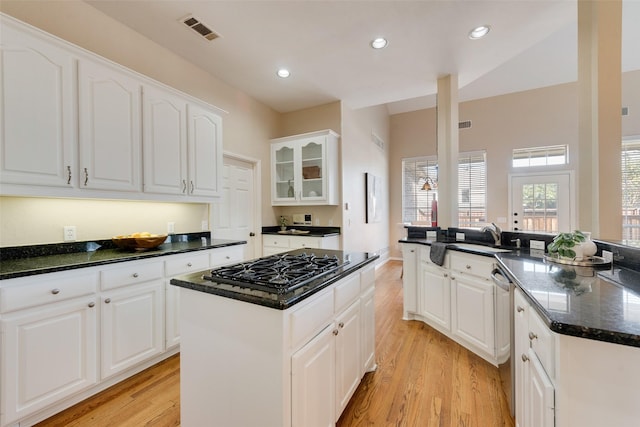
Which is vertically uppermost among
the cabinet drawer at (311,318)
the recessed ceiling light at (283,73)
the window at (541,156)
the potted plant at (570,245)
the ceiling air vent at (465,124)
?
the ceiling air vent at (465,124)

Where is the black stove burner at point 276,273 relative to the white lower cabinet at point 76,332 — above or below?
above

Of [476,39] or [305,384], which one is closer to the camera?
[305,384]

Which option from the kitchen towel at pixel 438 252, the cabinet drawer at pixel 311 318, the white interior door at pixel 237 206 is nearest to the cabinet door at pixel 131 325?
the white interior door at pixel 237 206

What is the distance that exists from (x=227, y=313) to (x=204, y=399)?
0.49 metres

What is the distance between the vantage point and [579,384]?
815 millimetres

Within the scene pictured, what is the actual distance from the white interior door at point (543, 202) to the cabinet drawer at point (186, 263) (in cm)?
576

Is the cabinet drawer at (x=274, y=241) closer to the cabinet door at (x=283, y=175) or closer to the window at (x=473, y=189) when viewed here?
the cabinet door at (x=283, y=175)

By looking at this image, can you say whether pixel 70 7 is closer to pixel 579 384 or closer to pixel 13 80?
pixel 13 80

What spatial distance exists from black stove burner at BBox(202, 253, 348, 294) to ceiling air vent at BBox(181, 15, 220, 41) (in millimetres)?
2271

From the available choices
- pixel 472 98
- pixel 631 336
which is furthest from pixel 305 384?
pixel 472 98

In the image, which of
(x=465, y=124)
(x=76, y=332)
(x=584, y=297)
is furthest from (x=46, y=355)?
(x=465, y=124)

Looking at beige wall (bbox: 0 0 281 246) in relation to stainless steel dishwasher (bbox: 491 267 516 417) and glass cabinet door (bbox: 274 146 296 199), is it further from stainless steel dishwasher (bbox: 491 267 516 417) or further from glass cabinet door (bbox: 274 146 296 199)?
stainless steel dishwasher (bbox: 491 267 516 417)

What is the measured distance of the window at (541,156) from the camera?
529 cm

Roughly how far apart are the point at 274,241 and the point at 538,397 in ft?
11.0
